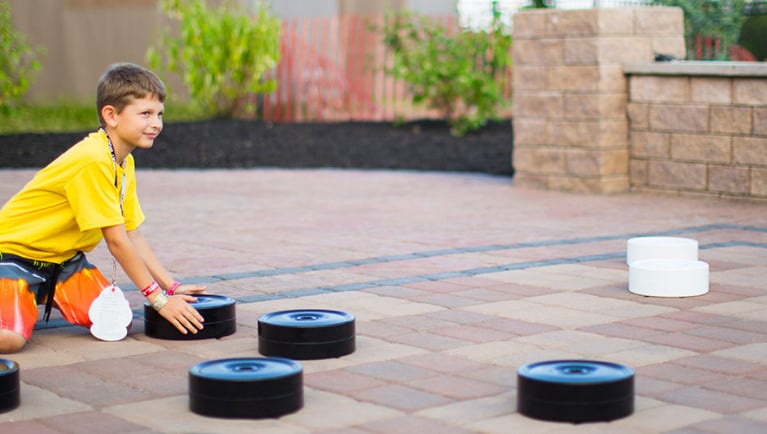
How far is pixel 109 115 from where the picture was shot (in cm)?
522

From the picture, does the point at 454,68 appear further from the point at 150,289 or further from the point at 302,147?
the point at 150,289

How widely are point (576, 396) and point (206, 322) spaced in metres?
1.99

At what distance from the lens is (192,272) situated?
7.15 m

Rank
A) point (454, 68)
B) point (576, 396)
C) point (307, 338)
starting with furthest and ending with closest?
point (454, 68) → point (307, 338) → point (576, 396)

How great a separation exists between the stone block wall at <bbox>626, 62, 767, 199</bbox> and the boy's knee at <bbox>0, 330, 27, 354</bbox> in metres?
7.18

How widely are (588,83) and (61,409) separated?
7.94 metres

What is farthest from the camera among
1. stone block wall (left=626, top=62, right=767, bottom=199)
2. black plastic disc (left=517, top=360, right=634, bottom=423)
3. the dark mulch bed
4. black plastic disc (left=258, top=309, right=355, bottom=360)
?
the dark mulch bed

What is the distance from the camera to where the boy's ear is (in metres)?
5.22

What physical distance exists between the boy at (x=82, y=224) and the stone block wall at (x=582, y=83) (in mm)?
6526

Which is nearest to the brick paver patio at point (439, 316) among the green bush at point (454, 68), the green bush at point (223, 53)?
the green bush at point (454, 68)

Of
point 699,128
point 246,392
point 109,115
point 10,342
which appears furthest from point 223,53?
point 246,392

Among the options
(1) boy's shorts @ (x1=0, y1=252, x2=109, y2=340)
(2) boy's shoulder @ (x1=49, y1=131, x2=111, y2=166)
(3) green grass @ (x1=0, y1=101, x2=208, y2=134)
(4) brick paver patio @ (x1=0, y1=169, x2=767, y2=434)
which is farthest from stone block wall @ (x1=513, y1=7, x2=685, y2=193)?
(3) green grass @ (x1=0, y1=101, x2=208, y2=134)

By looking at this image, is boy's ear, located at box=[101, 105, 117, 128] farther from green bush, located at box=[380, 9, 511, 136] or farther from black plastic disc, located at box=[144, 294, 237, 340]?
green bush, located at box=[380, 9, 511, 136]

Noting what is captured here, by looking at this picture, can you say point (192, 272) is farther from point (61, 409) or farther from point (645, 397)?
point (645, 397)
